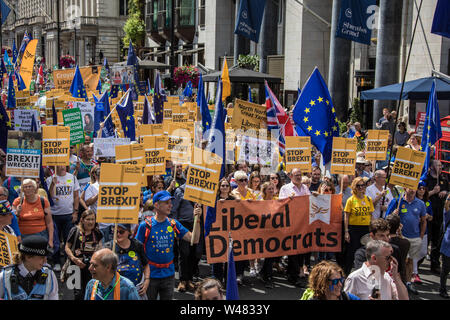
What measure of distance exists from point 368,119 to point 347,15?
5.31 meters

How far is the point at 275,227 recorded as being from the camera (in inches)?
338

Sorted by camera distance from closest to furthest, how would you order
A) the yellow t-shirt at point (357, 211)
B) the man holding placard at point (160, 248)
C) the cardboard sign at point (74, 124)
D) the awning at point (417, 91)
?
the man holding placard at point (160, 248) < the yellow t-shirt at point (357, 211) < the cardboard sign at point (74, 124) < the awning at point (417, 91)

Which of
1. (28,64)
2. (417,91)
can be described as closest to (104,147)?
(417,91)

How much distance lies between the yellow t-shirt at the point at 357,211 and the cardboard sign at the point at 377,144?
8.56ft

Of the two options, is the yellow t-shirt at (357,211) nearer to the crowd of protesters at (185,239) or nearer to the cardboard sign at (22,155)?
the crowd of protesters at (185,239)

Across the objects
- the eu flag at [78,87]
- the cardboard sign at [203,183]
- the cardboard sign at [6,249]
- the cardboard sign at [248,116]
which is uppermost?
the eu flag at [78,87]

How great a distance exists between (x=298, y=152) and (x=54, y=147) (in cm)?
401

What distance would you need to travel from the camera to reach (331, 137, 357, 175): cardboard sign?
10117 mm

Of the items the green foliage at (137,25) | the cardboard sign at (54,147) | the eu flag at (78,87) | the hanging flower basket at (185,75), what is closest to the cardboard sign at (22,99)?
the eu flag at (78,87)

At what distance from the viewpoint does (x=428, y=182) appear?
10.6m

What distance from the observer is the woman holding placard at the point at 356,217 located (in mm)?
8844

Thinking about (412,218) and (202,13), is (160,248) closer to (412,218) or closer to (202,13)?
(412,218)

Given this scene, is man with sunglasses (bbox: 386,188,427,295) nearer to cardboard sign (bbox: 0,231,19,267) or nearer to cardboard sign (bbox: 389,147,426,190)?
cardboard sign (bbox: 389,147,426,190)
